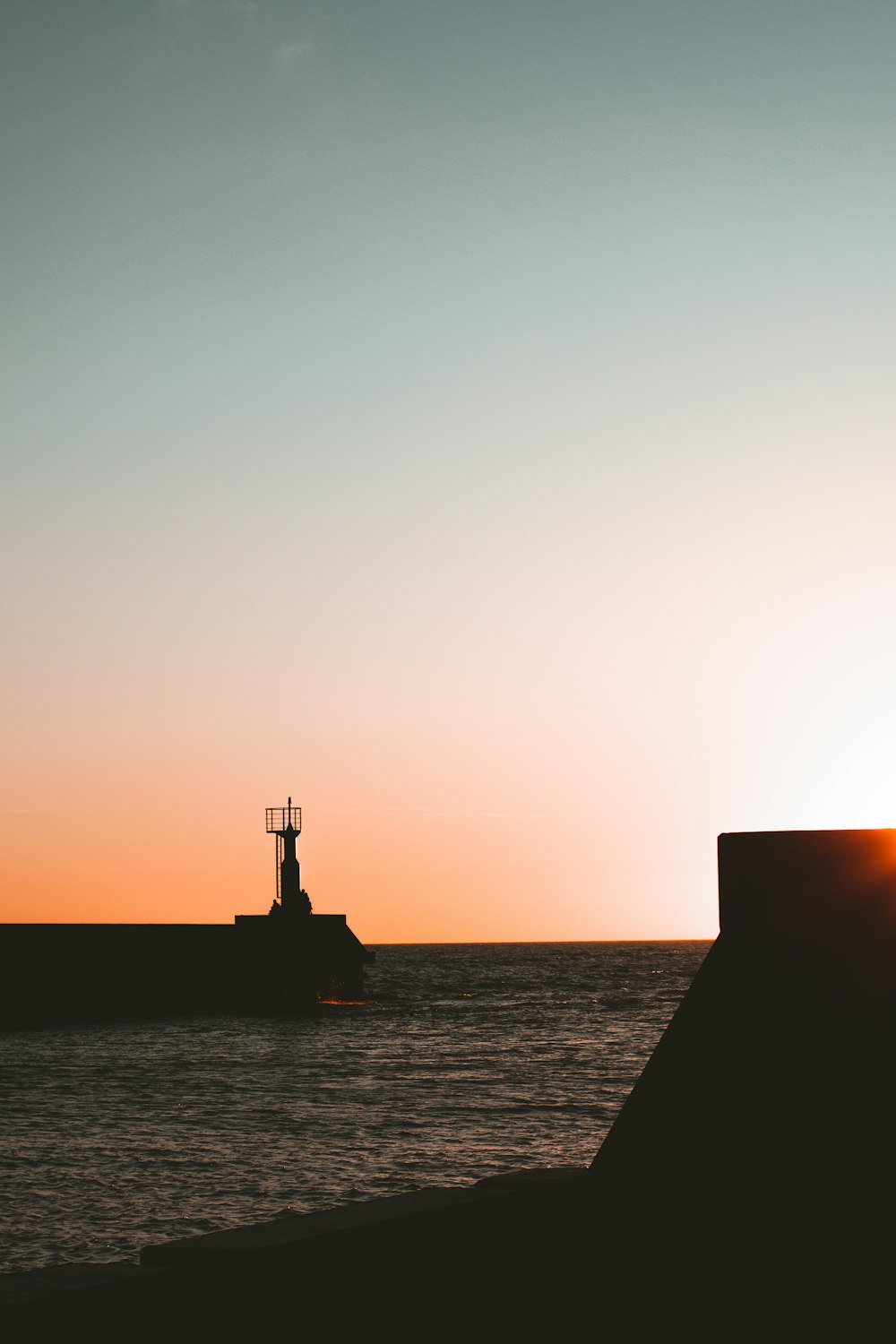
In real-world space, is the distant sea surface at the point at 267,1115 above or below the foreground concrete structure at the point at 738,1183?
below

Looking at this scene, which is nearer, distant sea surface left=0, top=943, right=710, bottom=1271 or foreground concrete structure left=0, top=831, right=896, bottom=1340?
foreground concrete structure left=0, top=831, right=896, bottom=1340

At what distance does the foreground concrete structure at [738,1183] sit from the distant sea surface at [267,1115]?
11.7 meters

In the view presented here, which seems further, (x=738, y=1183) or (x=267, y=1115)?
(x=267, y=1115)

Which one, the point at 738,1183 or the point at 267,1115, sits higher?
the point at 738,1183

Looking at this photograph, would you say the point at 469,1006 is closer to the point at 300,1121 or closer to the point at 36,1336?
the point at 300,1121

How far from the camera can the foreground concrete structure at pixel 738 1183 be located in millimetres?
5652

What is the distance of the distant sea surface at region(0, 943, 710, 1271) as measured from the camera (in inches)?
813

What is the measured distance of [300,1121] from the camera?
3131 cm

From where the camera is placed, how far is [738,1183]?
589cm

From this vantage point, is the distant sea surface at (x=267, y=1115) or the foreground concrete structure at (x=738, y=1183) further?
the distant sea surface at (x=267, y=1115)

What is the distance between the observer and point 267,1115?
3284 cm

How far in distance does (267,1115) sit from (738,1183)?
28.9 meters

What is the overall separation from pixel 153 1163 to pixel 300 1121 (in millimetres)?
6995

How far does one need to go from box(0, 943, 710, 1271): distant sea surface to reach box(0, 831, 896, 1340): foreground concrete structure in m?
11.7
